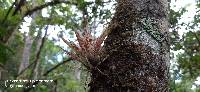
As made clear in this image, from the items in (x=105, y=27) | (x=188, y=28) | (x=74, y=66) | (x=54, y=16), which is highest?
(x=54, y=16)

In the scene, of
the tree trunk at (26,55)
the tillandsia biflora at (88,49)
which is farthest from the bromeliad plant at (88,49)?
the tree trunk at (26,55)

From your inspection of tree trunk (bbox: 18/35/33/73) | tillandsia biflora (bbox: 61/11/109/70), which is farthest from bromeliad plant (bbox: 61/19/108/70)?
tree trunk (bbox: 18/35/33/73)

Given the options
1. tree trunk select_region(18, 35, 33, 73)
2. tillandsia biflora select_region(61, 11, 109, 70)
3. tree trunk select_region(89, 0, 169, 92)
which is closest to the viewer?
tree trunk select_region(89, 0, 169, 92)

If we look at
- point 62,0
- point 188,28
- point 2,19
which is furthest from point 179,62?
point 2,19

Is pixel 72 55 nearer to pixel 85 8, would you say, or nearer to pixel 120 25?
pixel 120 25

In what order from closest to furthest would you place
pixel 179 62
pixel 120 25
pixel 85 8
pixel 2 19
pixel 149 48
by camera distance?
1. pixel 149 48
2. pixel 120 25
3. pixel 2 19
4. pixel 85 8
5. pixel 179 62

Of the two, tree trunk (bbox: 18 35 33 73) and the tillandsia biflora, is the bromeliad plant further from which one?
tree trunk (bbox: 18 35 33 73)

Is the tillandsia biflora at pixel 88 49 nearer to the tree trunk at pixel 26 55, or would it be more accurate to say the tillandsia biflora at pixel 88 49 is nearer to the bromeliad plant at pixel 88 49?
the bromeliad plant at pixel 88 49

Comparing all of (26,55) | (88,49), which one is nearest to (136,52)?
(88,49)

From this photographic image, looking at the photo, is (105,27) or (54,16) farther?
(54,16)
